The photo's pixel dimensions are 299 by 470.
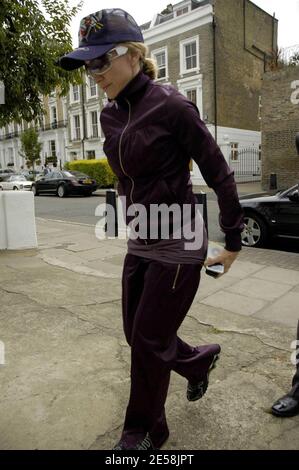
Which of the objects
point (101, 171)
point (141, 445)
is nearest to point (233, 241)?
point (141, 445)

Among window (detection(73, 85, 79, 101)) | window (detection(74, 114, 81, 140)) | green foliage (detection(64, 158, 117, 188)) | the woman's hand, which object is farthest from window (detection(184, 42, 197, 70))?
the woman's hand

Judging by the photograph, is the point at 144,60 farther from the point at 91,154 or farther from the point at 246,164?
the point at 91,154

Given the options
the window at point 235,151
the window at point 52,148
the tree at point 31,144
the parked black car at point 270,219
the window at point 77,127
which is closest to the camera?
the parked black car at point 270,219

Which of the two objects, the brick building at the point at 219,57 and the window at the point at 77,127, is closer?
the brick building at the point at 219,57

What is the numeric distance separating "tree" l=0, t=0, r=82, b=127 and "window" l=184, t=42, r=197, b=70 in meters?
21.4

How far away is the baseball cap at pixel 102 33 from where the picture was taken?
1.78 m

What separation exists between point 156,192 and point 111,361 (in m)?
1.64

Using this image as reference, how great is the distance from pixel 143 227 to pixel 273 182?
1697 centimetres

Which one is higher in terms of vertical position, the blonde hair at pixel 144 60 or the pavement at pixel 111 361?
the blonde hair at pixel 144 60

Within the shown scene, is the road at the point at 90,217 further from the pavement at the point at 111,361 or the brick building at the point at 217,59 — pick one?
the brick building at the point at 217,59

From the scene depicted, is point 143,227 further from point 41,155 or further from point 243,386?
point 41,155

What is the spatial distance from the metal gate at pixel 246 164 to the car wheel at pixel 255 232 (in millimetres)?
19105

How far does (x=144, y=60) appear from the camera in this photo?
1944 millimetres

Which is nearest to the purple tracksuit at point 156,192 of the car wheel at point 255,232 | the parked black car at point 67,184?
the car wheel at point 255,232
